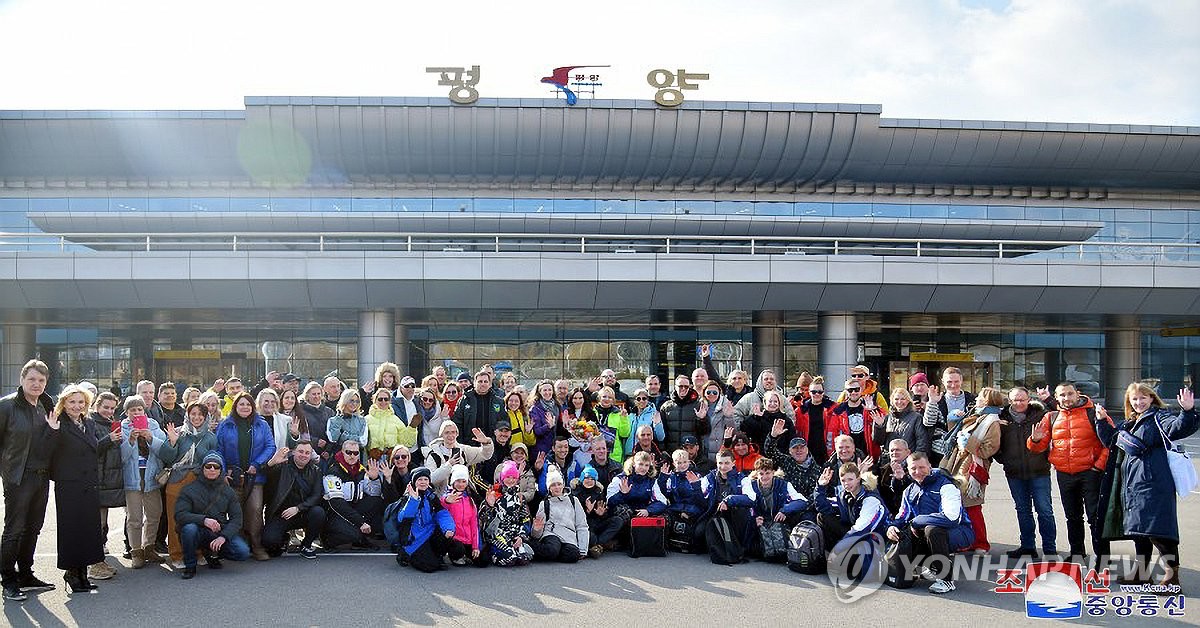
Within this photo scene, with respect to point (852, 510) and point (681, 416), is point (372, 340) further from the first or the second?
point (852, 510)

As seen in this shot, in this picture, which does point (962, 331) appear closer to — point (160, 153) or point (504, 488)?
point (504, 488)

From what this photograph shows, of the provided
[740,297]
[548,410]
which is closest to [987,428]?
[548,410]

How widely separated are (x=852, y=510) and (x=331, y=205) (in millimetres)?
22691

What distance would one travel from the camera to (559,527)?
8.03 meters

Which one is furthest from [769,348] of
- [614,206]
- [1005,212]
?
[1005,212]

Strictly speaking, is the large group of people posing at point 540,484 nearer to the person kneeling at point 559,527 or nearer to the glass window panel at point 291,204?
the person kneeling at point 559,527

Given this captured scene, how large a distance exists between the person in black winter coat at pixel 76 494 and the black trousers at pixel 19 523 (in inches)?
6.4

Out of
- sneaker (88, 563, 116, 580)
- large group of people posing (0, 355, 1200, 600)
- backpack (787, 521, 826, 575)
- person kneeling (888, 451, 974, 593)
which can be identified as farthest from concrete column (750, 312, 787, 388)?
sneaker (88, 563, 116, 580)

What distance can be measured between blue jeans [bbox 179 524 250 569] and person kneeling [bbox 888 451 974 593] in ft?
20.6

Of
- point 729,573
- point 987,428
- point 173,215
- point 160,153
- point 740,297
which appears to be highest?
point 160,153

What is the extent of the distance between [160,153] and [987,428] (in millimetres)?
26673

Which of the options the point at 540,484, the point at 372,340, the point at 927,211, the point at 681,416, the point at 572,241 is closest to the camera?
the point at 540,484

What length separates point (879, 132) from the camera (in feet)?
87.0

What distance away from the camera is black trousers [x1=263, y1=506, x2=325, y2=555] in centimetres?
803
